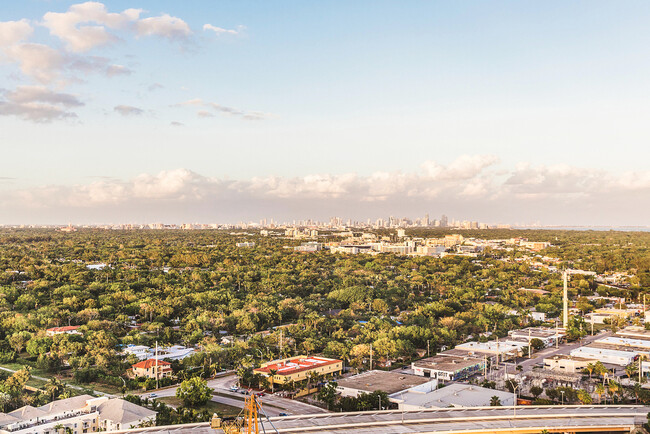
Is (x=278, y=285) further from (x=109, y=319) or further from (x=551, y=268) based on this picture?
(x=551, y=268)

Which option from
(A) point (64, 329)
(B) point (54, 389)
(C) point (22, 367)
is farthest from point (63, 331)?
(B) point (54, 389)

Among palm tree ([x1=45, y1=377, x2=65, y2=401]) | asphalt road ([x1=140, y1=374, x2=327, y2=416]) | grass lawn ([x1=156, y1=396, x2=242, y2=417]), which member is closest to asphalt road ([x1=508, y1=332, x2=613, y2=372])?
asphalt road ([x1=140, y1=374, x2=327, y2=416])

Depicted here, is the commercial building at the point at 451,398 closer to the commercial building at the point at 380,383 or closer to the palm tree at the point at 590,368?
the commercial building at the point at 380,383

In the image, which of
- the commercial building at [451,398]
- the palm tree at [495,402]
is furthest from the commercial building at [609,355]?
the palm tree at [495,402]

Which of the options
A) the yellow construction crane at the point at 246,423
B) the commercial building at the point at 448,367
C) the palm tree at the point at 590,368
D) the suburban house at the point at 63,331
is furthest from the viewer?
the suburban house at the point at 63,331

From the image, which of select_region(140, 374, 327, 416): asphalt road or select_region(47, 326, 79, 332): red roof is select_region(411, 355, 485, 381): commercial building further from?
select_region(47, 326, 79, 332): red roof

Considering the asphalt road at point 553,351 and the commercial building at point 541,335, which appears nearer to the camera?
the asphalt road at point 553,351
